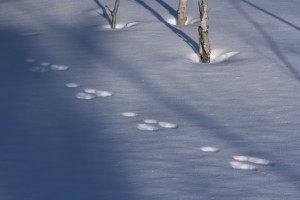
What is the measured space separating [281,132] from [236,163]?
0.86 m

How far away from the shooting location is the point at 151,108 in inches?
258

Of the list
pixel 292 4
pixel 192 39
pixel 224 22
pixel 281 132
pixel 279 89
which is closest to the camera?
pixel 281 132

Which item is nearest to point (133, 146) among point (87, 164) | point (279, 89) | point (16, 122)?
point (87, 164)

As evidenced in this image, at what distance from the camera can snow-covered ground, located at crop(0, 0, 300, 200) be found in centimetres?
470

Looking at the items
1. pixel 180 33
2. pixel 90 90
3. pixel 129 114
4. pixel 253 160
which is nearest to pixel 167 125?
pixel 129 114

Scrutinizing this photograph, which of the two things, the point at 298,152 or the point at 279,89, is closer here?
the point at 298,152

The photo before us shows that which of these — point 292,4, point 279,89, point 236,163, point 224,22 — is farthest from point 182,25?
point 236,163

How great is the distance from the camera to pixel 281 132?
5789 mm

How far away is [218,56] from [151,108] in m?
2.33

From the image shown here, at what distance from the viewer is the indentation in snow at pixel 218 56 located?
8500 millimetres

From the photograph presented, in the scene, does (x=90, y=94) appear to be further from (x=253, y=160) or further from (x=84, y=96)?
(x=253, y=160)

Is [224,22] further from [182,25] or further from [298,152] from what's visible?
[298,152]

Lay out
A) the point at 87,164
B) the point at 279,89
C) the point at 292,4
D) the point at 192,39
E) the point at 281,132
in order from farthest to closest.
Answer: the point at 292,4 < the point at 192,39 < the point at 279,89 < the point at 281,132 < the point at 87,164

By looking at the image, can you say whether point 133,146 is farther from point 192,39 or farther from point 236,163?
point 192,39
